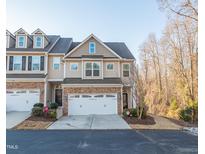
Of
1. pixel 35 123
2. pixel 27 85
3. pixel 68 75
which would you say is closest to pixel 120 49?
pixel 68 75

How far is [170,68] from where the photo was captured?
2286 cm

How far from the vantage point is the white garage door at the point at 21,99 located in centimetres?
1526

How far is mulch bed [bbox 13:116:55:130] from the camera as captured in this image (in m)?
10.6

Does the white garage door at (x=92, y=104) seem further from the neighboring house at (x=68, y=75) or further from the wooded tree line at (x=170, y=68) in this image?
the wooded tree line at (x=170, y=68)

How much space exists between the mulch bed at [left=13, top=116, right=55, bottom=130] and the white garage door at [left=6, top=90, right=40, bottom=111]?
3027mm

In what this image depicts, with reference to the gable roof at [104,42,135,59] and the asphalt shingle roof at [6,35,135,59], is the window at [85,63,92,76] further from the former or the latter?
the gable roof at [104,42,135,59]

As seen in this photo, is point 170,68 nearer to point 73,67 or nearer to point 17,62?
point 73,67

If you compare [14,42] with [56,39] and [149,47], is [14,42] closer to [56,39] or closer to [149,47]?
[56,39]

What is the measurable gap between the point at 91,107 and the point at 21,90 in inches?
268

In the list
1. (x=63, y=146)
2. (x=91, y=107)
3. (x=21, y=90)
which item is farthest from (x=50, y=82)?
(x=63, y=146)

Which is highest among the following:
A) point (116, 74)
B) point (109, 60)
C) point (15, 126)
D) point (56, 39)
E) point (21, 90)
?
point (56, 39)

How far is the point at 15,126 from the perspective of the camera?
10.7 metres

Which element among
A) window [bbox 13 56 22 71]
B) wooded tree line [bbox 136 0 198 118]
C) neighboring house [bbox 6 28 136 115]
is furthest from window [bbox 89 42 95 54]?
window [bbox 13 56 22 71]

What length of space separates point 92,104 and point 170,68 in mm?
13360
